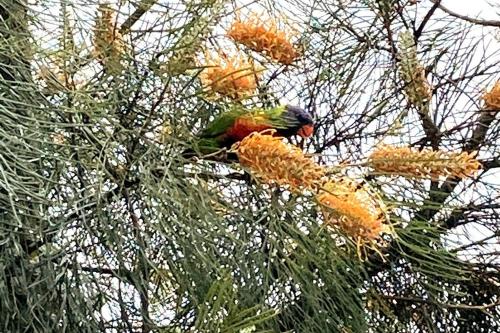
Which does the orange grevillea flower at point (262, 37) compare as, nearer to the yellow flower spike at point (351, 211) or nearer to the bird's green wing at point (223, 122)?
the bird's green wing at point (223, 122)

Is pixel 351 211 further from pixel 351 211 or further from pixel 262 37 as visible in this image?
pixel 262 37

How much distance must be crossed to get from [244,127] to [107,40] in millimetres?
134

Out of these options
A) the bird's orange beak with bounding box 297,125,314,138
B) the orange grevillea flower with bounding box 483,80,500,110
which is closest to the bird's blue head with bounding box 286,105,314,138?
the bird's orange beak with bounding box 297,125,314,138

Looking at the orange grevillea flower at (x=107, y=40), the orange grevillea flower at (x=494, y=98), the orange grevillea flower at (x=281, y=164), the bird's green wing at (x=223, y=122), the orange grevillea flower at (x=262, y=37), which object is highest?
the orange grevillea flower at (x=107, y=40)

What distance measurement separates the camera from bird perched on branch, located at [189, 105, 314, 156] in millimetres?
726

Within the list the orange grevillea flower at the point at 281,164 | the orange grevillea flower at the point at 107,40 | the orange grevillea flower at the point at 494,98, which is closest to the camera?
the orange grevillea flower at the point at 281,164

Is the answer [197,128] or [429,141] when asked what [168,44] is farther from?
[429,141]

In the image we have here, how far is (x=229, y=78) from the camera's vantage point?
669 mm

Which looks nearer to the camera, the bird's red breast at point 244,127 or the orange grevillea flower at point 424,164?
the orange grevillea flower at point 424,164

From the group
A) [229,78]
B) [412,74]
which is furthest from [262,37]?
[412,74]

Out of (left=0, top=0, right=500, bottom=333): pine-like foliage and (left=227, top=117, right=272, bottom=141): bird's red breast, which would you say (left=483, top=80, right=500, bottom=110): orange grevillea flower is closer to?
(left=0, top=0, right=500, bottom=333): pine-like foliage

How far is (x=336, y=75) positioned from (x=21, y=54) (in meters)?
0.36

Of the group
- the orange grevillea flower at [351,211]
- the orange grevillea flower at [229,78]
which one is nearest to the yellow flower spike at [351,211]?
the orange grevillea flower at [351,211]

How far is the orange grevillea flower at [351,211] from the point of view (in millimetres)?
549
